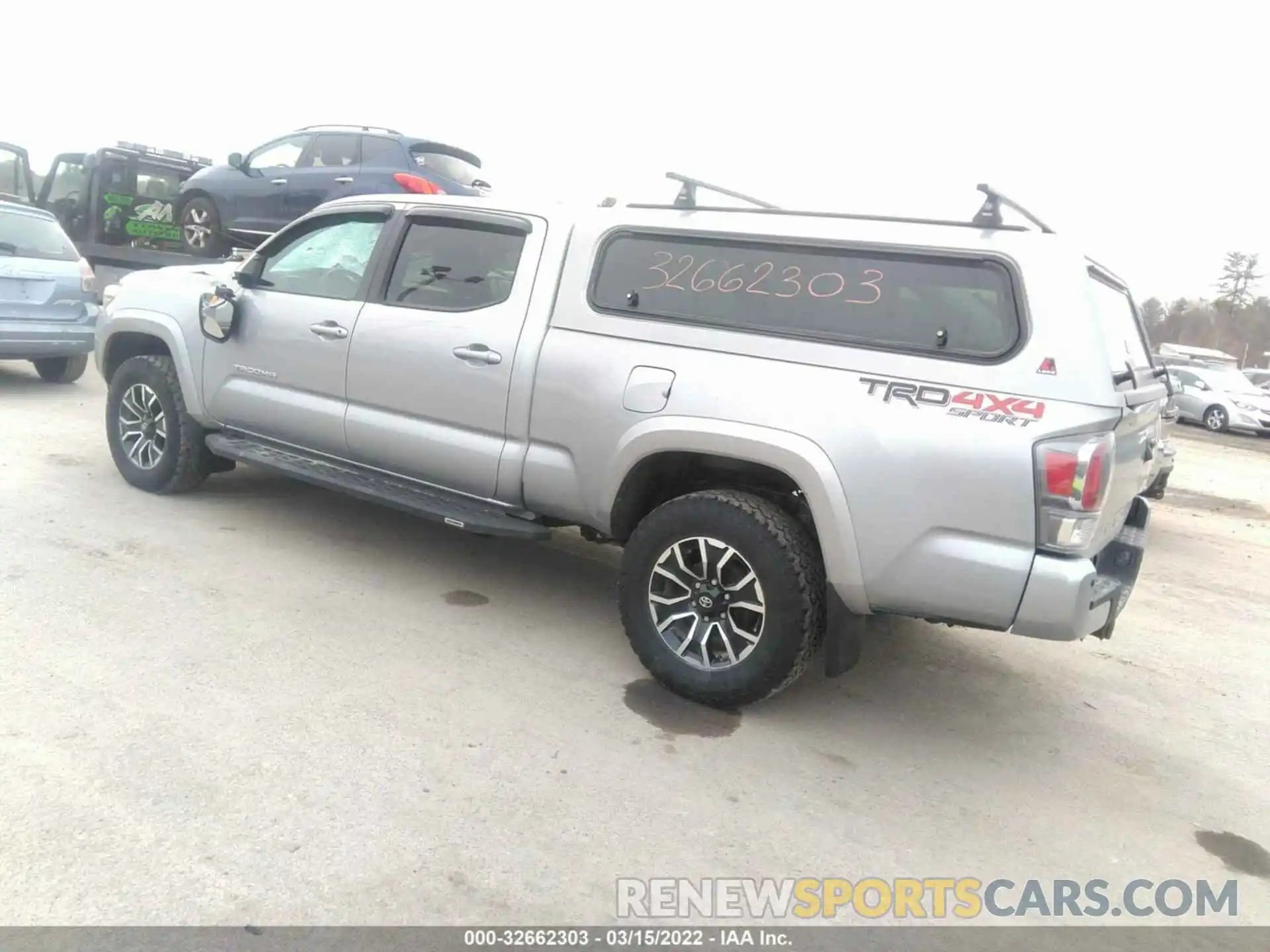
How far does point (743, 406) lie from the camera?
3.80 m

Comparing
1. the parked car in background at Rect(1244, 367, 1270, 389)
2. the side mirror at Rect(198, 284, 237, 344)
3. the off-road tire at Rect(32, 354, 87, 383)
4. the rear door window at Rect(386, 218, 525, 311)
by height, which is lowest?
the off-road tire at Rect(32, 354, 87, 383)

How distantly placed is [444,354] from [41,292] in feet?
19.5

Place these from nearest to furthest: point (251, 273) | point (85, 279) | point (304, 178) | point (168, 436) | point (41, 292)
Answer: point (251, 273)
point (168, 436)
point (41, 292)
point (85, 279)
point (304, 178)

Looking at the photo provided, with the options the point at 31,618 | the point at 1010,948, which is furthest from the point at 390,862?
the point at 31,618

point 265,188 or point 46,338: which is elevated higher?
point 265,188

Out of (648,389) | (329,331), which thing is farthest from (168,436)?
(648,389)

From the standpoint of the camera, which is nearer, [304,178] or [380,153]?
[380,153]

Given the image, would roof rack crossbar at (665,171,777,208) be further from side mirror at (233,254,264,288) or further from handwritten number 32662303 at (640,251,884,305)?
side mirror at (233,254,264,288)

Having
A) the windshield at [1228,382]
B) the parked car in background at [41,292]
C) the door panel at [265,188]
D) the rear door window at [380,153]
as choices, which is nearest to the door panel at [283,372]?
the parked car in background at [41,292]

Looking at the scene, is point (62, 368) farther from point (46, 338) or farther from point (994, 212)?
point (994, 212)

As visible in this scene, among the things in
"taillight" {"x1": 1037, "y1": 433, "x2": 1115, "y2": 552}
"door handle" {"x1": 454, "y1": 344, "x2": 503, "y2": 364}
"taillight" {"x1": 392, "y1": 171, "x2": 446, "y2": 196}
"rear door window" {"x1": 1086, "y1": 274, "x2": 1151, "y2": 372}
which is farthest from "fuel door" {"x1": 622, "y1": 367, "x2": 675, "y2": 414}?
"taillight" {"x1": 392, "y1": 171, "x2": 446, "y2": 196}

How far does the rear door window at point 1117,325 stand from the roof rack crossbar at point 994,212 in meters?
0.28

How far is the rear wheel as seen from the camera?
38.1 feet

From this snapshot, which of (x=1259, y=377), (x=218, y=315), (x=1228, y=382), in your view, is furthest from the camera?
(x=1259, y=377)
